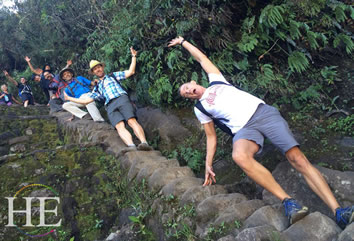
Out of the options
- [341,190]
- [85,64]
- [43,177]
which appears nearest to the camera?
[341,190]

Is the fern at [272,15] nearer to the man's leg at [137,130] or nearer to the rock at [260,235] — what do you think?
the man's leg at [137,130]

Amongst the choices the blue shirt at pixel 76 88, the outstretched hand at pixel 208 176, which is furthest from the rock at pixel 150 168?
Result: the blue shirt at pixel 76 88

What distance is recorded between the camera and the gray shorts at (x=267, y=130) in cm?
375

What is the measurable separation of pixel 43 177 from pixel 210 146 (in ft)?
10.3

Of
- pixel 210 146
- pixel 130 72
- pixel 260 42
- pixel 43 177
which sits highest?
pixel 130 72

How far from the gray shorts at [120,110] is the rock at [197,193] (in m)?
2.85

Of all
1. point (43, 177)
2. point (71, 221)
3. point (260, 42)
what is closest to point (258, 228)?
point (71, 221)

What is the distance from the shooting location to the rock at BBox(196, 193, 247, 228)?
11.9ft

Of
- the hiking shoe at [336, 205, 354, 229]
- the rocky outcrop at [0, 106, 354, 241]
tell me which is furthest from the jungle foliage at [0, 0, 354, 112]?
the hiking shoe at [336, 205, 354, 229]

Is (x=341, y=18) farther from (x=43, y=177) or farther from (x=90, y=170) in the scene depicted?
(x=43, y=177)

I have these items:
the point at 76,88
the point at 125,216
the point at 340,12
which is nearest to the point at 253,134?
the point at 125,216

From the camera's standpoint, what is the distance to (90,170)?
5781 mm

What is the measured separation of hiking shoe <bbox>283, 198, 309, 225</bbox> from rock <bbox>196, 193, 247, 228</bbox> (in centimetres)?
73

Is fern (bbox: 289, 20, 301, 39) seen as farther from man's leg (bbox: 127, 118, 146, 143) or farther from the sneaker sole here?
the sneaker sole
